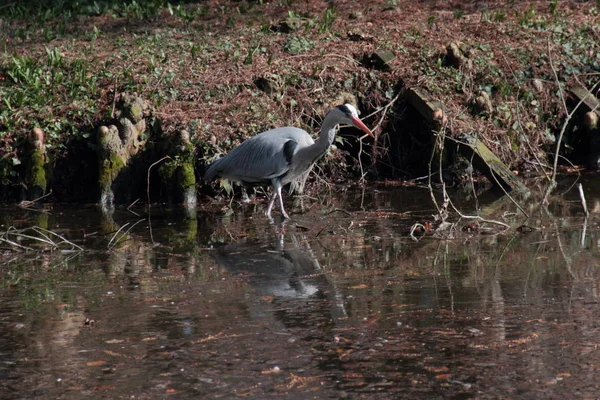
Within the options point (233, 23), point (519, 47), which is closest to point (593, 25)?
point (519, 47)

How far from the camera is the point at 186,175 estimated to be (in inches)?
488

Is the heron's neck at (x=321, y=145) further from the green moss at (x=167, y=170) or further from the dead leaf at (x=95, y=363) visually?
the dead leaf at (x=95, y=363)

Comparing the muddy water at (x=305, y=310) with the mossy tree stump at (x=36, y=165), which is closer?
the muddy water at (x=305, y=310)

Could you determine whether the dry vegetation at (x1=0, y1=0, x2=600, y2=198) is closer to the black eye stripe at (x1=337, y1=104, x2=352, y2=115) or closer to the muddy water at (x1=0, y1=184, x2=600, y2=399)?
the black eye stripe at (x1=337, y1=104, x2=352, y2=115)

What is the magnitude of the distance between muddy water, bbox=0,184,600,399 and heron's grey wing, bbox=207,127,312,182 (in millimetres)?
706

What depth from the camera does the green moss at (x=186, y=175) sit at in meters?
12.4

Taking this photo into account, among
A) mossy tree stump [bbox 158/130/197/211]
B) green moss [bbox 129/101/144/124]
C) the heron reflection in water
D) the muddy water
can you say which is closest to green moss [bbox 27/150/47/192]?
green moss [bbox 129/101/144/124]

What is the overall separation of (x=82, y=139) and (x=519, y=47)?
22.6 ft

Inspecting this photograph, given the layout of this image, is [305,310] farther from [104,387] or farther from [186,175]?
[186,175]

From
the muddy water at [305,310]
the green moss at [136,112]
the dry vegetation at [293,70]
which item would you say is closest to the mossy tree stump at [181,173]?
the dry vegetation at [293,70]

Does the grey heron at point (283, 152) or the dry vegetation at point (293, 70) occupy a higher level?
the dry vegetation at point (293, 70)

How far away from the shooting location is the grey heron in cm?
1134

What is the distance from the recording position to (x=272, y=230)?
10.6 m

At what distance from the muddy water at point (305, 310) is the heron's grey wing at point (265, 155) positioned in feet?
2.32
